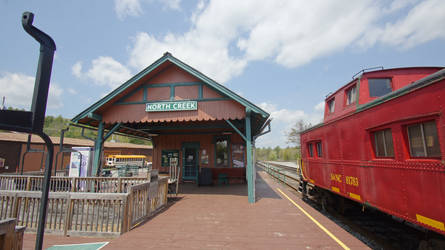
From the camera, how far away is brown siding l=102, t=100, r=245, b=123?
8.32m

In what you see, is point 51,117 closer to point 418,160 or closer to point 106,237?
Answer: point 106,237

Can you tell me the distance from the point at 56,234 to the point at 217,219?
3.98 m

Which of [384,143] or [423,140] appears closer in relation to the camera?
[423,140]

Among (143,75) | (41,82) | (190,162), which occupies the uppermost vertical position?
(143,75)

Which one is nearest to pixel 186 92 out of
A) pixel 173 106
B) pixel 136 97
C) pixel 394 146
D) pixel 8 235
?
pixel 173 106

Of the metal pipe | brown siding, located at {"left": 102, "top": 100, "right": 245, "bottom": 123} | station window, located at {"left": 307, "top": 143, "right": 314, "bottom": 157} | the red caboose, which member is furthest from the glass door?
the metal pipe

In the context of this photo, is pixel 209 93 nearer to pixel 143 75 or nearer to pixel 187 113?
pixel 187 113

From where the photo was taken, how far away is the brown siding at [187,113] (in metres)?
8.32

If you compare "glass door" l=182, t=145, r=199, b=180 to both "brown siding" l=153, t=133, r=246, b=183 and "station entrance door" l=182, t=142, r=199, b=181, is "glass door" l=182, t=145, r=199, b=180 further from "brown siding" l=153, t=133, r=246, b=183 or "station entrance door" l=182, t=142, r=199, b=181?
"brown siding" l=153, t=133, r=246, b=183

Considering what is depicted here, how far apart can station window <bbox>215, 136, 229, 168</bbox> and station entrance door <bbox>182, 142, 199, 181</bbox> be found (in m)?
1.37

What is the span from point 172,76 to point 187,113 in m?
1.93

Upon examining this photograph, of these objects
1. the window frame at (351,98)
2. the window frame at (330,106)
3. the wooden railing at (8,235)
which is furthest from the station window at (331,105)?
A: the wooden railing at (8,235)

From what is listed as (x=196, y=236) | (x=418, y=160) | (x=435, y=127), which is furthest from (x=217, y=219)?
(x=435, y=127)

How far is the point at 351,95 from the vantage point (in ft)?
20.4
